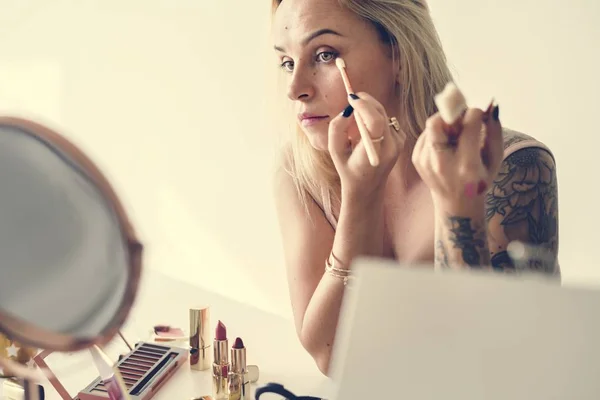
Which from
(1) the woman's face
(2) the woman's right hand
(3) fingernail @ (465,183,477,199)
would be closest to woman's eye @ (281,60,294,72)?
(1) the woman's face

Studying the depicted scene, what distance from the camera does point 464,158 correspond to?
1.20ft

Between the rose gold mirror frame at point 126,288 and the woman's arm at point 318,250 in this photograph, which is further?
the woman's arm at point 318,250

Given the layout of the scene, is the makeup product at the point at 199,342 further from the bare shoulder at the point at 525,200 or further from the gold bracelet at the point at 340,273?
the bare shoulder at the point at 525,200

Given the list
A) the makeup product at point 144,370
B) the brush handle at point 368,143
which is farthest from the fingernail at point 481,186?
the makeup product at point 144,370

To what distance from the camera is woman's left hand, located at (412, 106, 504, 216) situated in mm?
360

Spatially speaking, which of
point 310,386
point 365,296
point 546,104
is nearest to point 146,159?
point 310,386

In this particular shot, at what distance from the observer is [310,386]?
2.39ft

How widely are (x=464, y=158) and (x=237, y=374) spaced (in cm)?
43

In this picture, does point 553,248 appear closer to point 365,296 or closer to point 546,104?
point 546,104

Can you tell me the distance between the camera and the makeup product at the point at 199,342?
77 centimetres

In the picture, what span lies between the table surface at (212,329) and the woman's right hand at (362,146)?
0.25 m

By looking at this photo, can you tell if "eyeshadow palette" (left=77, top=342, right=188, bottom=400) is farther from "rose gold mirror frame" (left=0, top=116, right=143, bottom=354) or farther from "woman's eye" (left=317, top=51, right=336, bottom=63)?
"woman's eye" (left=317, top=51, right=336, bottom=63)

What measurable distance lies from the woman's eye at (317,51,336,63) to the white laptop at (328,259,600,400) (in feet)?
1.56

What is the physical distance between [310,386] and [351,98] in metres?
0.39
